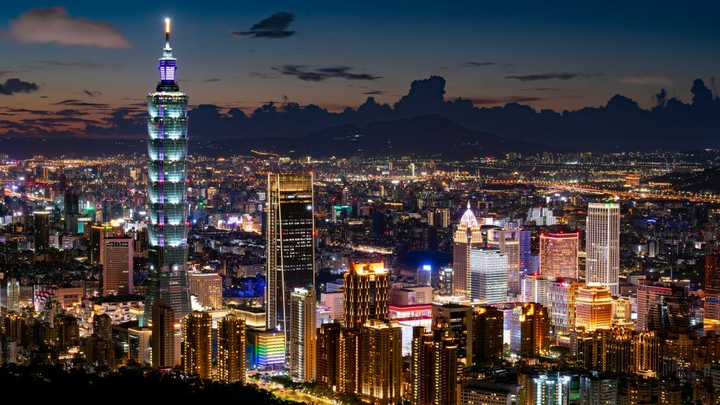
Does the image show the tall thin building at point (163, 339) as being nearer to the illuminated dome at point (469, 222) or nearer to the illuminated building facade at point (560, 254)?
the illuminated dome at point (469, 222)

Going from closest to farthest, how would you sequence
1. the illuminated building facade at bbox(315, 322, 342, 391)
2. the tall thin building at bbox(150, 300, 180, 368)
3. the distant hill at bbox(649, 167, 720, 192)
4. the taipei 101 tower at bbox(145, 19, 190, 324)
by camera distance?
the illuminated building facade at bbox(315, 322, 342, 391), the tall thin building at bbox(150, 300, 180, 368), the taipei 101 tower at bbox(145, 19, 190, 324), the distant hill at bbox(649, 167, 720, 192)

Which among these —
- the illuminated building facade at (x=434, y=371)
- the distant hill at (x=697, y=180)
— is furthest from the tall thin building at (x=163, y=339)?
the distant hill at (x=697, y=180)

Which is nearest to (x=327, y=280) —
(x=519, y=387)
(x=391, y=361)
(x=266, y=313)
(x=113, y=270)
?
(x=266, y=313)

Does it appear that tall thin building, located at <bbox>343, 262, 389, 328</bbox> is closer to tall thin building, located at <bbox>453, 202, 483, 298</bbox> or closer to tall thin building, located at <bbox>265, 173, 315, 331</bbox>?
tall thin building, located at <bbox>265, 173, 315, 331</bbox>

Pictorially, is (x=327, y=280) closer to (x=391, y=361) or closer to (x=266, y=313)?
(x=266, y=313)

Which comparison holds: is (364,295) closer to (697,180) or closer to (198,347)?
(198,347)

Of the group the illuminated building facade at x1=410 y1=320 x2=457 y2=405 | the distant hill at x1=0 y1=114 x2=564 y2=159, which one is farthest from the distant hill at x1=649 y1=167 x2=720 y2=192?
the illuminated building facade at x1=410 y1=320 x2=457 y2=405
